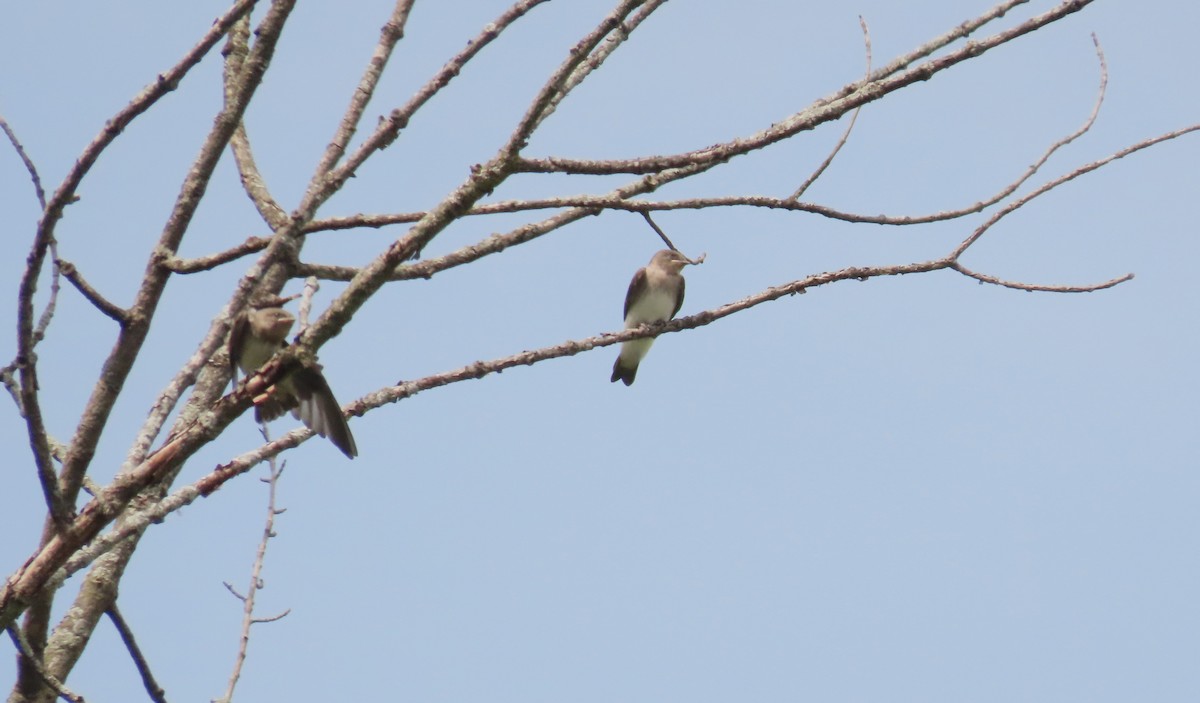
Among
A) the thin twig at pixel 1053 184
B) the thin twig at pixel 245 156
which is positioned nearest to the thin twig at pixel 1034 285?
the thin twig at pixel 1053 184

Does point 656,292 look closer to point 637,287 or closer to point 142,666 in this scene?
point 637,287

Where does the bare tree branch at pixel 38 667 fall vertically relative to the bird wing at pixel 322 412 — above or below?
below

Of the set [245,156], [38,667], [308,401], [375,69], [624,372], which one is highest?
[624,372]

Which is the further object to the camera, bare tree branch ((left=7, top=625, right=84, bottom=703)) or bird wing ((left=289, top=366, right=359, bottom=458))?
bird wing ((left=289, top=366, right=359, bottom=458))

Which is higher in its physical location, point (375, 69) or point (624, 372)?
point (624, 372)

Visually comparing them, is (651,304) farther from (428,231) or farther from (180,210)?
A: (428,231)

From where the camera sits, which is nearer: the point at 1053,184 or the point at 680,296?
the point at 1053,184

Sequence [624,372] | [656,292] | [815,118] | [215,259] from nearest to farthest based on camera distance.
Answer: [815,118] → [215,259] → [656,292] → [624,372]

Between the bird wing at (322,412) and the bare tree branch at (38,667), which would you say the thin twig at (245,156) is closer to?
the bird wing at (322,412)

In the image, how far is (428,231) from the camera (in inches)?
120

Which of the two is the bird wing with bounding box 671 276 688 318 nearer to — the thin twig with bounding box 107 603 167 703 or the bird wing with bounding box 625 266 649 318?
the bird wing with bounding box 625 266 649 318

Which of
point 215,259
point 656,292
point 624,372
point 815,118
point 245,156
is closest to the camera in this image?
point 815,118

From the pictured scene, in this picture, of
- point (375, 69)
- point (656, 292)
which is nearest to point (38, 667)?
point (375, 69)

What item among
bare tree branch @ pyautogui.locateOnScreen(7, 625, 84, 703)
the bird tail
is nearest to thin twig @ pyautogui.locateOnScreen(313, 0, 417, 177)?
bare tree branch @ pyautogui.locateOnScreen(7, 625, 84, 703)
